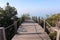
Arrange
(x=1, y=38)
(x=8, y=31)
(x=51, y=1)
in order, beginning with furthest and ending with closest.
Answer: (x=51, y=1), (x=8, y=31), (x=1, y=38)

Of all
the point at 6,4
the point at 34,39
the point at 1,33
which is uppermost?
the point at 6,4

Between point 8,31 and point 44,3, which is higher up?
point 44,3

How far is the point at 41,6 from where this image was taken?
73.0 feet

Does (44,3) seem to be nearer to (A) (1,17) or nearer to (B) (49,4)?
(B) (49,4)

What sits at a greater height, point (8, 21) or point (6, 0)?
point (6, 0)

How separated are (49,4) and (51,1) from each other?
1096mm

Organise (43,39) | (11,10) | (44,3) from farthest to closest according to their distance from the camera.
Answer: (44,3) < (11,10) < (43,39)

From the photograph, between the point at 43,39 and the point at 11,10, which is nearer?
the point at 43,39

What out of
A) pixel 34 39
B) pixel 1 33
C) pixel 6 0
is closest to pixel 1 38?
pixel 1 33

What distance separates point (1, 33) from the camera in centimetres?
693

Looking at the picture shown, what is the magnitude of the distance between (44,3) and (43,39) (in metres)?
14.1

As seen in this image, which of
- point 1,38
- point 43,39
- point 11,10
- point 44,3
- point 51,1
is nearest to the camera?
point 1,38

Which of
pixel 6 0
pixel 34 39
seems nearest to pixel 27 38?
pixel 34 39

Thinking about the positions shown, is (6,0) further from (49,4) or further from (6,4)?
(49,4)
